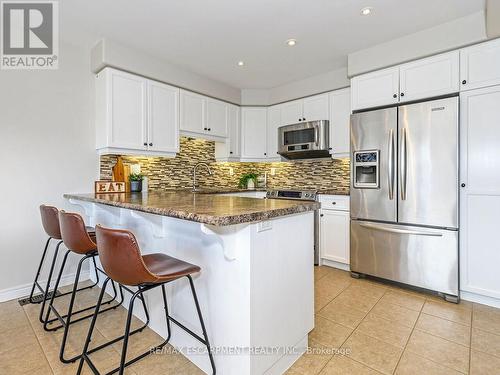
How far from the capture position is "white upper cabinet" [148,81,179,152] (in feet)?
10.3

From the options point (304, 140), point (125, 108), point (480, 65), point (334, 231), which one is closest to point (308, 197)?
point (334, 231)

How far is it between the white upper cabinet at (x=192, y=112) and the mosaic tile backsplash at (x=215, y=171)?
0.37 meters

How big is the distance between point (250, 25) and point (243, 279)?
2.28m

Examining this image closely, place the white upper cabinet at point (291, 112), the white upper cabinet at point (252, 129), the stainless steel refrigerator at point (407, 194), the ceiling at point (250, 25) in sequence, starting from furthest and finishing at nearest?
the white upper cabinet at point (252, 129) < the white upper cabinet at point (291, 112) < the stainless steel refrigerator at point (407, 194) < the ceiling at point (250, 25)

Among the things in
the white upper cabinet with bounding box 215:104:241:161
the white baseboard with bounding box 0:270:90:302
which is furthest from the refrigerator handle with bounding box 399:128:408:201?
the white baseboard with bounding box 0:270:90:302

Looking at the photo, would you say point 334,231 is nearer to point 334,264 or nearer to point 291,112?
point 334,264

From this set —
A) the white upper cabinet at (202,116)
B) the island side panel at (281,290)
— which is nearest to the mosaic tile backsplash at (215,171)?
the white upper cabinet at (202,116)

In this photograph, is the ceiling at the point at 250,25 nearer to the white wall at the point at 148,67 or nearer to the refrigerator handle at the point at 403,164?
the white wall at the point at 148,67

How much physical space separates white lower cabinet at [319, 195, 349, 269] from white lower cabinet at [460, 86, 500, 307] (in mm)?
1120

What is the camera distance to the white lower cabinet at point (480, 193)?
2297mm

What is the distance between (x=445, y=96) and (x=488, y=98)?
12.5 inches

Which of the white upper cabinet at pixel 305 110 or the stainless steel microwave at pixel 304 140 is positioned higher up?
the white upper cabinet at pixel 305 110

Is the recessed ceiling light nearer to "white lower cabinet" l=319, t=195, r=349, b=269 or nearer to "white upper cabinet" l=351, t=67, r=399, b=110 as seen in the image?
"white upper cabinet" l=351, t=67, r=399, b=110

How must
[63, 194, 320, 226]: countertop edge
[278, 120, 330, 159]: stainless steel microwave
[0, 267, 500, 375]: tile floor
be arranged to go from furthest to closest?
[278, 120, 330, 159]: stainless steel microwave → [0, 267, 500, 375]: tile floor → [63, 194, 320, 226]: countertop edge
